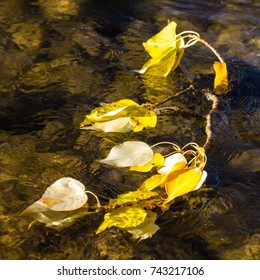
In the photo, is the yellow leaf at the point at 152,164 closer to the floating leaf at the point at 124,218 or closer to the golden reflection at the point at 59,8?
the floating leaf at the point at 124,218

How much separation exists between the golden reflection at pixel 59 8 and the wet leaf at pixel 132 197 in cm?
114

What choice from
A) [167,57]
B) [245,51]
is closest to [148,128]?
[167,57]

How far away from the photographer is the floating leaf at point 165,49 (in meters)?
1.69

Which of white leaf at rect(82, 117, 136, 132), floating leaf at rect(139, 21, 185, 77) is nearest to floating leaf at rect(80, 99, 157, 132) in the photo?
white leaf at rect(82, 117, 136, 132)

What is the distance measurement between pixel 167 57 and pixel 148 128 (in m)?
0.28

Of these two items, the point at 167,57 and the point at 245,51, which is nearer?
→ the point at 167,57

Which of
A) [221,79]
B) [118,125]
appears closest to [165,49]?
[221,79]

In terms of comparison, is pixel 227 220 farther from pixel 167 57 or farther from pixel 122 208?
pixel 167 57

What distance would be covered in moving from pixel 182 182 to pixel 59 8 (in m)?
1.30

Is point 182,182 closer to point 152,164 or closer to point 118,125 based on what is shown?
point 152,164

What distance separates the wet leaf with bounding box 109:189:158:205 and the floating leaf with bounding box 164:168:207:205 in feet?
0.20

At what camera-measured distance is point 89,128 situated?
5.04 feet

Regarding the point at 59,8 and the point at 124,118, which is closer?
the point at 124,118

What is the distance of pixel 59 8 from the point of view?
232cm
